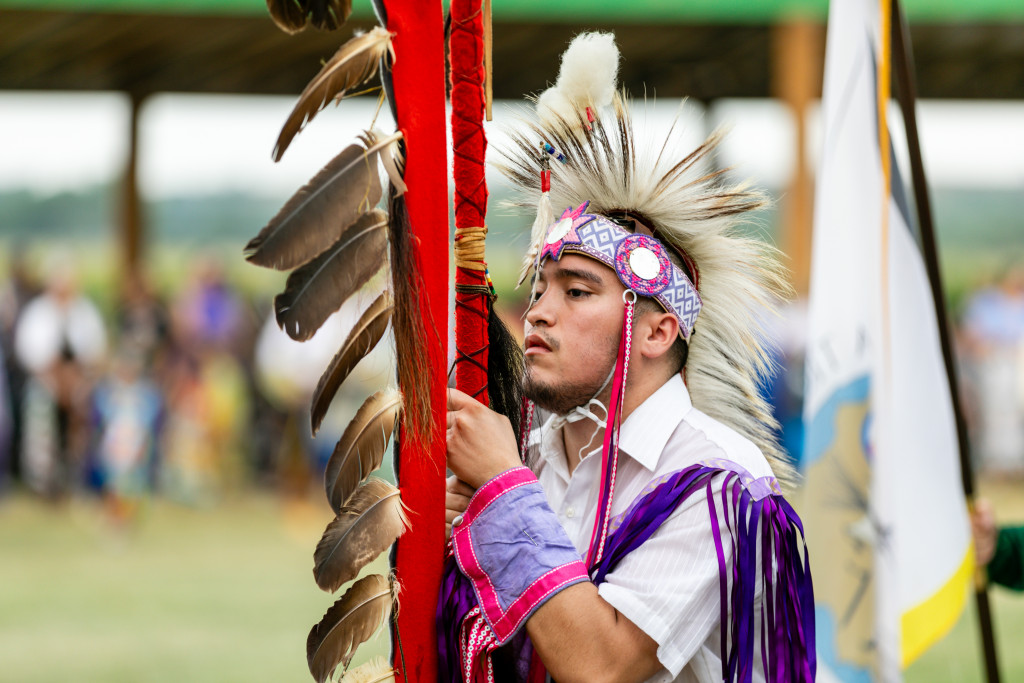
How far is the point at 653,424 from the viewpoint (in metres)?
1.80

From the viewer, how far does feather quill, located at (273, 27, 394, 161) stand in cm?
139

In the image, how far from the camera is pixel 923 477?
107 inches

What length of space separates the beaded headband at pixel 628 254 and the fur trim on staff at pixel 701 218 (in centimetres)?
7

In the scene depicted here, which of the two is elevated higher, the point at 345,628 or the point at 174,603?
the point at 345,628

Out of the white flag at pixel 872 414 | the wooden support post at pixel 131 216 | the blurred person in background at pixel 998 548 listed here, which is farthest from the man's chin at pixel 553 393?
the wooden support post at pixel 131 216

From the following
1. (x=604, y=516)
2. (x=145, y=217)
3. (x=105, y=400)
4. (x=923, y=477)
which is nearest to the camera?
(x=604, y=516)

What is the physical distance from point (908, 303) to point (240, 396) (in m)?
8.36

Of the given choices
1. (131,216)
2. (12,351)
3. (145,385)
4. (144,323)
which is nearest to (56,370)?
(12,351)

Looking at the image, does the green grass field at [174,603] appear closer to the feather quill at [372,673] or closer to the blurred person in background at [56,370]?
the blurred person in background at [56,370]

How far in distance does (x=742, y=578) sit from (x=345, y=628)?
60cm

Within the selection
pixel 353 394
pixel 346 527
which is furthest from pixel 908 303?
pixel 353 394

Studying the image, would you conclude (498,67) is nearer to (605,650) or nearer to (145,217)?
(145,217)

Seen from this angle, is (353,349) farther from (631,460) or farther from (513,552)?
(631,460)

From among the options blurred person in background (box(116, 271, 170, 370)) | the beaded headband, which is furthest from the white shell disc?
blurred person in background (box(116, 271, 170, 370))
